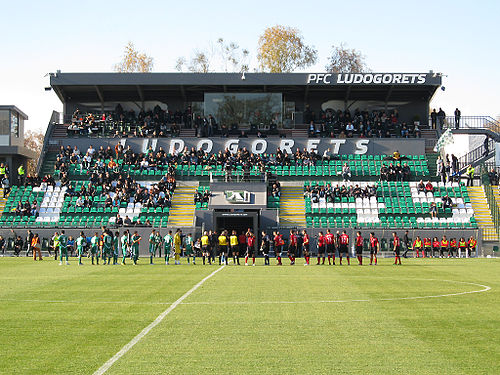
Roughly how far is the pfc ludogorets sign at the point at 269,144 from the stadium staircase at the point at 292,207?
6.83 metres

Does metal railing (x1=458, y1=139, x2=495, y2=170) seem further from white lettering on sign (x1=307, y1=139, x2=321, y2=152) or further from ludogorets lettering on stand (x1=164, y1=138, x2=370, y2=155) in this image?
white lettering on sign (x1=307, y1=139, x2=321, y2=152)

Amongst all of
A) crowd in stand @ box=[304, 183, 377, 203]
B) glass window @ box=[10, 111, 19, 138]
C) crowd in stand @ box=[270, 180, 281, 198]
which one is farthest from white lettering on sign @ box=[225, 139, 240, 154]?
glass window @ box=[10, 111, 19, 138]

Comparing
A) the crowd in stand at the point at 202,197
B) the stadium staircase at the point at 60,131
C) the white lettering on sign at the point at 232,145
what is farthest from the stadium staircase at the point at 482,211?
the stadium staircase at the point at 60,131

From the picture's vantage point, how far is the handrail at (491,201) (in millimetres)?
51725

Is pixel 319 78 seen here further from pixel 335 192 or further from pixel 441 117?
pixel 335 192

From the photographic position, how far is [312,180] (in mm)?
→ 58156

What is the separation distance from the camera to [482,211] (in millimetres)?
53469

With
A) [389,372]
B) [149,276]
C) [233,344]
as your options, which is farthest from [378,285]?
[389,372]

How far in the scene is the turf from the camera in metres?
10.2

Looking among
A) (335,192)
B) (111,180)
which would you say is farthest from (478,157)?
(111,180)

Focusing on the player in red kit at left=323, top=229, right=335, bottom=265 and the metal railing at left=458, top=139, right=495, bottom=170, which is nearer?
the player in red kit at left=323, top=229, right=335, bottom=265

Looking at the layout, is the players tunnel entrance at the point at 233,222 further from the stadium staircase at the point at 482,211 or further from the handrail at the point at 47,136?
the handrail at the point at 47,136

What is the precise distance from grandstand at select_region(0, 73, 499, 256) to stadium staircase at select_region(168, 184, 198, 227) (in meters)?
0.13

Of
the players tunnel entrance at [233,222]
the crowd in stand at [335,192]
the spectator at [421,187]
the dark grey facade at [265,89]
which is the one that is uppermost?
the dark grey facade at [265,89]
